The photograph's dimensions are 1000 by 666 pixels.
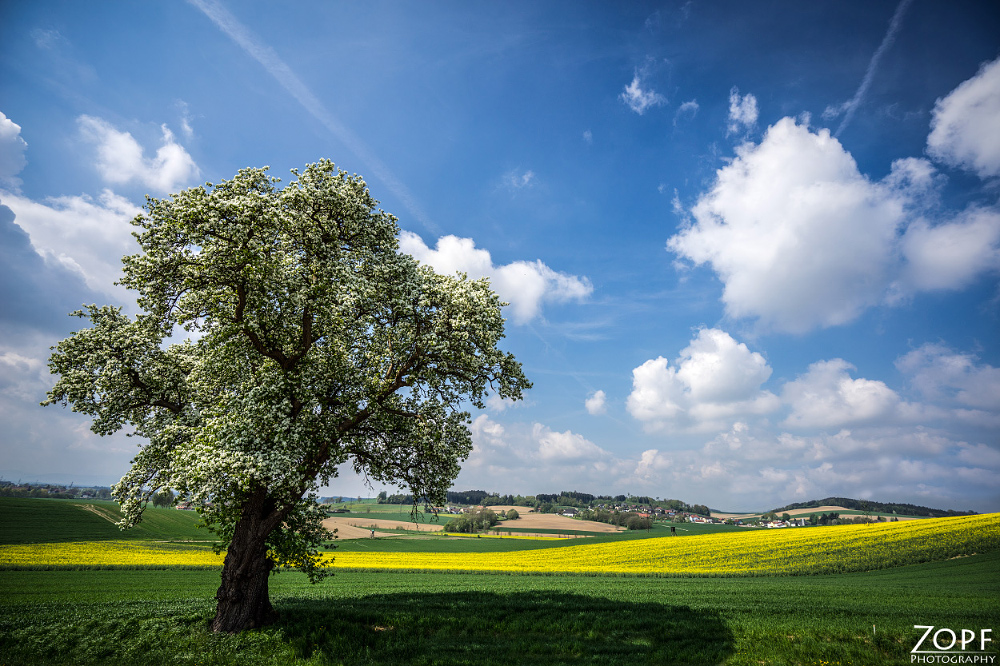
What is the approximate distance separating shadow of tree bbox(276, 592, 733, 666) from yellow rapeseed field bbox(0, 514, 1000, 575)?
2283 cm

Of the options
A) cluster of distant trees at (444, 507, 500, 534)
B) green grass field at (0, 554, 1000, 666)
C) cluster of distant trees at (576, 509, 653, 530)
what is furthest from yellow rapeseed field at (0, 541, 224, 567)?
cluster of distant trees at (576, 509, 653, 530)

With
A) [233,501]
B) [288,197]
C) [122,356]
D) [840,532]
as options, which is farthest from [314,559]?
[840,532]

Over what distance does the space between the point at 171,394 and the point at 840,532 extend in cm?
7131

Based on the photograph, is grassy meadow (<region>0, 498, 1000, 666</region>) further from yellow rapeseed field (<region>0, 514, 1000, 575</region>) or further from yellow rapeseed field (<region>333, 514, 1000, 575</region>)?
yellow rapeseed field (<region>333, 514, 1000, 575</region>)

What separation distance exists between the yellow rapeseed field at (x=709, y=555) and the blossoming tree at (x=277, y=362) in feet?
81.1

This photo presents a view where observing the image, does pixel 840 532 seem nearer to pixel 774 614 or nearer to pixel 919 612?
pixel 919 612

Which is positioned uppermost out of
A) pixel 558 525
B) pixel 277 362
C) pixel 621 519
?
pixel 277 362

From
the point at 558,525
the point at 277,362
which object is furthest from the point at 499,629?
the point at 558,525

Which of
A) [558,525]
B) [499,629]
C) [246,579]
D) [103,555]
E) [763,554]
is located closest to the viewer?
[246,579]

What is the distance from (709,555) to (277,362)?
51.8 meters

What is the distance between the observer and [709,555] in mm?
50656

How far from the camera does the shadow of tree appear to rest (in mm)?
13969

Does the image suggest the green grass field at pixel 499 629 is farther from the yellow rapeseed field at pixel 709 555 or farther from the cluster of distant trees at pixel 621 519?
the cluster of distant trees at pixel 621 519

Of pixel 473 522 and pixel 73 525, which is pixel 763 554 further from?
pixel 73 525
